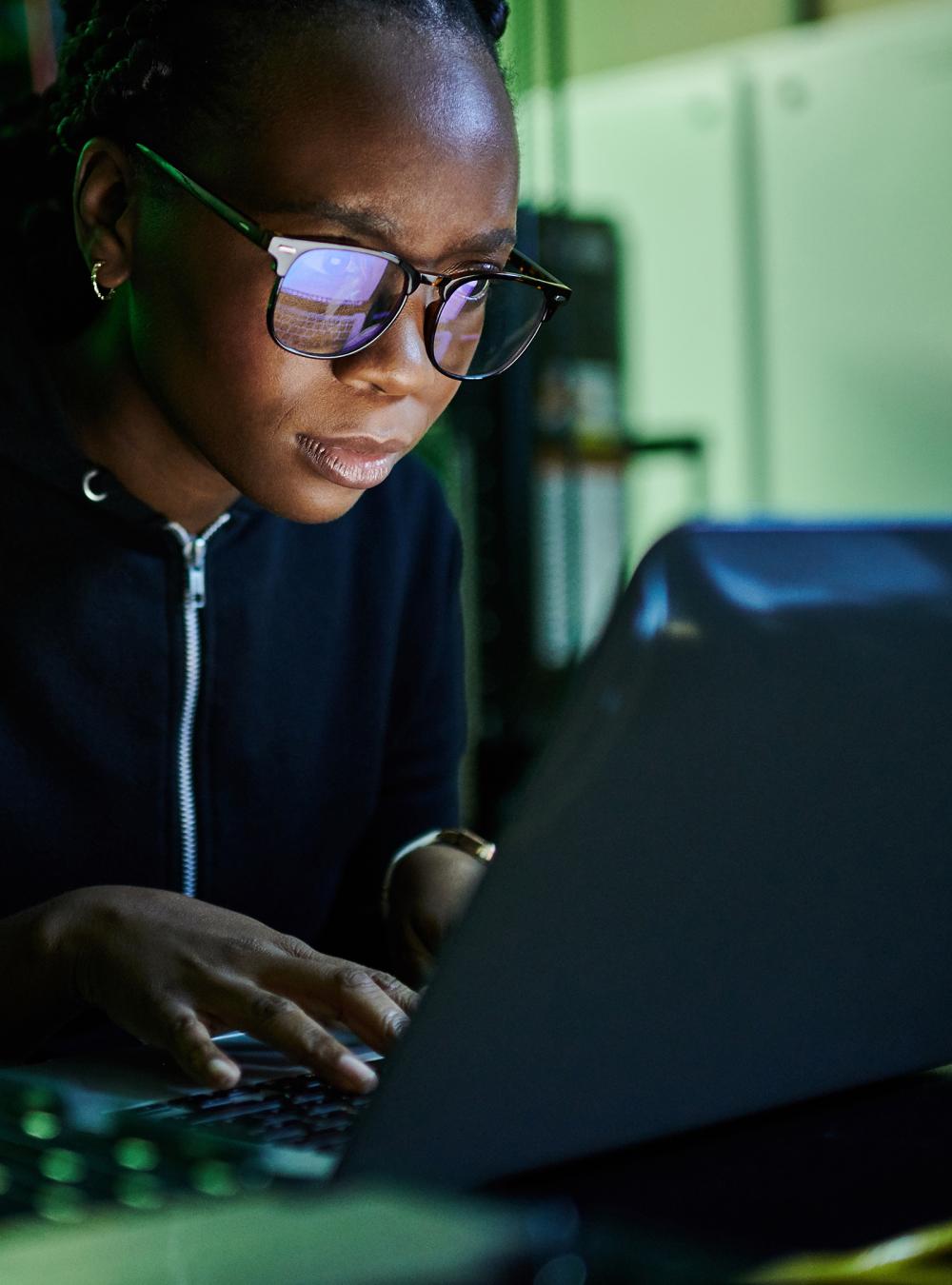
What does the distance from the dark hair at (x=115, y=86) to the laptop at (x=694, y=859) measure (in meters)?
0.57

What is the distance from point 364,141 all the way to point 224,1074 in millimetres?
509

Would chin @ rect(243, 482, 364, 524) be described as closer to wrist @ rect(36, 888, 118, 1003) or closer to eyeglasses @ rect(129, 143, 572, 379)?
eyeglasses @ rect(129, 143, 572, 379)

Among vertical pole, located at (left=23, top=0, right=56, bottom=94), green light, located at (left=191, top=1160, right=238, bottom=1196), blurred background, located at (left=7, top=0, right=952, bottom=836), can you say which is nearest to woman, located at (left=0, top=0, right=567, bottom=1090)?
green light, located at (left=191, top=1160, right=238, bottom=1196)

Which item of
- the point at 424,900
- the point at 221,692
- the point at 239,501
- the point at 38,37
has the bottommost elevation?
the point at 424,900

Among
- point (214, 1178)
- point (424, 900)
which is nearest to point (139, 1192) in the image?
point (214, 1178)

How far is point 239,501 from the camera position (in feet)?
3.65

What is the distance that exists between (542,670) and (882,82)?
4.11 feet

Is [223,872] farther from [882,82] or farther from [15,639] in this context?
[882,82]

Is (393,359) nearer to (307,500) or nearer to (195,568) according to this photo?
(307,500)

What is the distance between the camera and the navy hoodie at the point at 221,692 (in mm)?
1049

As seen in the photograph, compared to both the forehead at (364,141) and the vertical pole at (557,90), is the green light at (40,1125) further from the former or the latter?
the vertical pole at (557,90)

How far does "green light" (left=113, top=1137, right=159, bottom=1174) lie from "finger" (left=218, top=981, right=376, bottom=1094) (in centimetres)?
10

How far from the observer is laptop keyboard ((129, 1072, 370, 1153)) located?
571mm

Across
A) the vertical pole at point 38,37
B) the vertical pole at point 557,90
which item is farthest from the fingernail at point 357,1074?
the vertical pole at point 557,90
